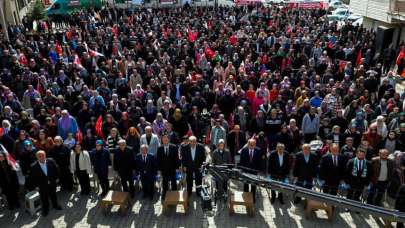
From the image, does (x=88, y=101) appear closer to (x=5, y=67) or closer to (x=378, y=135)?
(x=5, y=67)

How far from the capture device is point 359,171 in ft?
29.3

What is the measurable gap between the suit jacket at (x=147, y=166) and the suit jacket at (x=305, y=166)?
11.3 feet

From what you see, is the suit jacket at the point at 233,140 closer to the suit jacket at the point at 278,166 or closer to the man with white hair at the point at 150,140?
the suit jacket at the point at 278,166

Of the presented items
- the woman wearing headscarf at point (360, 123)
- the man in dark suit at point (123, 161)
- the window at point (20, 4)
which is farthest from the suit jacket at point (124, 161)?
the window at point (20, 4)

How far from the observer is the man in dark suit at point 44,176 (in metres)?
9.14

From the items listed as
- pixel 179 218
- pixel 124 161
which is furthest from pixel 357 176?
pixel 124 161

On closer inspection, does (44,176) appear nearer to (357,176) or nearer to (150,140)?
(150,140)

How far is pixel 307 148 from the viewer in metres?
9.28

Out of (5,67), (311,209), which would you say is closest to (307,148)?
(311,209)

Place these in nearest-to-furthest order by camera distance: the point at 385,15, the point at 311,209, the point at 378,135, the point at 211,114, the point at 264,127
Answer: the point at 311,209
the point at 378,135
the point at 264,127
the point at 211,114
the point at 385,15

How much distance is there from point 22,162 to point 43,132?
0.89 m

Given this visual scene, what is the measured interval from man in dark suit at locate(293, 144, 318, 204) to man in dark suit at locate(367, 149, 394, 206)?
1293mm

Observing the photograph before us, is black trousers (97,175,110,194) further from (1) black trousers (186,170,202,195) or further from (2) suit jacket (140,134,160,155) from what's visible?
(1) black trousers (186,170,202,195)

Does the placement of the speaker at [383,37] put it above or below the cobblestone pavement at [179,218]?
above
